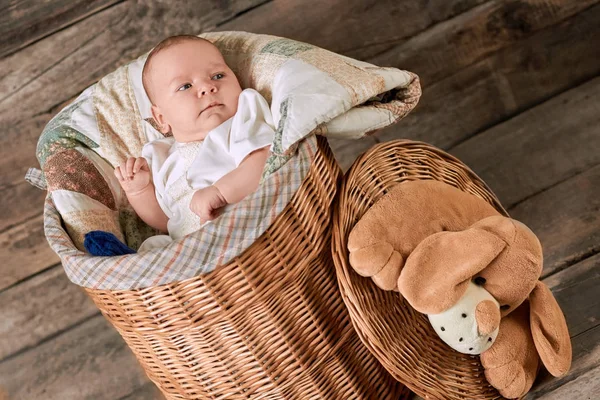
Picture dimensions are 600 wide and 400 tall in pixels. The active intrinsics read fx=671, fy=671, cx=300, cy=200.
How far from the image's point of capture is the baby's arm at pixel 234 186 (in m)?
1.19

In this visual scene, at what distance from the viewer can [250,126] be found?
1.22m

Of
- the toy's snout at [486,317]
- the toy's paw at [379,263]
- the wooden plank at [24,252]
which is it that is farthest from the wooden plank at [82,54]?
the toy's snout at [486,317]

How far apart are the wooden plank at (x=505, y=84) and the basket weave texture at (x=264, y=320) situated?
60cm

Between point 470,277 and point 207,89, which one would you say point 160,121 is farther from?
point 470,277

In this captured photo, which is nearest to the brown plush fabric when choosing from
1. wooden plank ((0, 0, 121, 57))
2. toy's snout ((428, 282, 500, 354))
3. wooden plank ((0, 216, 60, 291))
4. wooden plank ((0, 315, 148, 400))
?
toy's snout ((428, 282, 500, 354))

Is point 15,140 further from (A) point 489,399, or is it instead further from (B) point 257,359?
(A) point 489,399

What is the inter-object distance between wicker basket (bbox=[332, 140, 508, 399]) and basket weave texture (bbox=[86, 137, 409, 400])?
0.05 metres

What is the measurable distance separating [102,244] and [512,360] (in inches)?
29.0

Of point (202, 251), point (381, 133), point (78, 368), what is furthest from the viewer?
point (381, 133)

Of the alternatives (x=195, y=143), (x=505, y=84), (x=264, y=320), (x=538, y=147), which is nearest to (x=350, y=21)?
(x=505, y=84)

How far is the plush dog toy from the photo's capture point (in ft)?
3.56

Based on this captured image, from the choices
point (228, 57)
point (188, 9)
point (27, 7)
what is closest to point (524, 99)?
point (228, 57)

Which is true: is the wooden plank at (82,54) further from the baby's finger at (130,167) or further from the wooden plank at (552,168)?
the wooden plank at (552,168)

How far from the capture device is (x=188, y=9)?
1.87m
